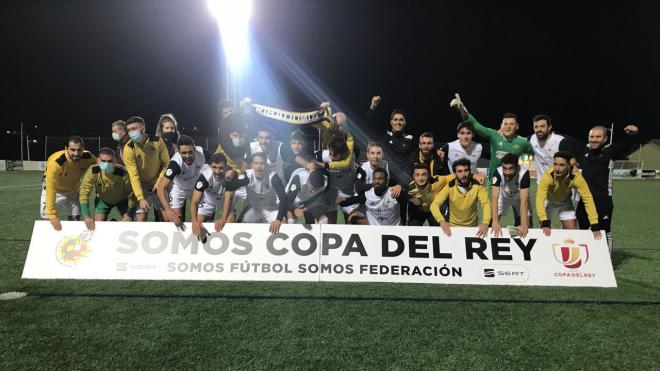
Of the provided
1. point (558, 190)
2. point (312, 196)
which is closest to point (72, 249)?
point (312, 196)

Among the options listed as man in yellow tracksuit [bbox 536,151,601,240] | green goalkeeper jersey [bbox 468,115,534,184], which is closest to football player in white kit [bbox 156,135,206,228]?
green goalkeeper jersey [bbox 468,115,534,184]

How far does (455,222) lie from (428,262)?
2.77ft

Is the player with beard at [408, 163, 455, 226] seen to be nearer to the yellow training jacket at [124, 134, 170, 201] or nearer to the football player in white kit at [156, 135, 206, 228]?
the football player in white kit at [156, 135, 206, 228]

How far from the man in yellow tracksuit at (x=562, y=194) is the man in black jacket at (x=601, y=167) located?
1.80 feet

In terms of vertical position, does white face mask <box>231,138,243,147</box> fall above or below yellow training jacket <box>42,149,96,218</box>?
above

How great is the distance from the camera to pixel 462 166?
513 centimetres

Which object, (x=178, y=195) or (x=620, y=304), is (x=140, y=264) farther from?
(x=620, y=304)

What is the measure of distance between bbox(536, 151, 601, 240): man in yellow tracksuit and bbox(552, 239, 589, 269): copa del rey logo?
0.65 feet

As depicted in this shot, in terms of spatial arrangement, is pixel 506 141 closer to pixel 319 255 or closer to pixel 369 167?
pixel 369 167

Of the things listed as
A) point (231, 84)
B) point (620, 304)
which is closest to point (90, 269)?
point (620, 304)

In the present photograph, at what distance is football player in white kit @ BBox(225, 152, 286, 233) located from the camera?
5.53 metres

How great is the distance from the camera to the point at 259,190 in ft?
18.7

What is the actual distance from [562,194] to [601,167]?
901 millimetres

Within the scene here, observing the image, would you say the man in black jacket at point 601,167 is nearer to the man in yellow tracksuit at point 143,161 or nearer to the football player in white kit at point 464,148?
the football player in white kit at point 464,148
